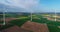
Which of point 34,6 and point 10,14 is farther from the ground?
point 34,6

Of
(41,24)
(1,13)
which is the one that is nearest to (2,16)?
(1,13)

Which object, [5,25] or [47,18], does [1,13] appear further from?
[47,18]

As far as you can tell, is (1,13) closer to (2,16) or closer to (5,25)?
(2,16)

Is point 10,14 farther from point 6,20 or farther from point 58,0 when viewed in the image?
point 58,0

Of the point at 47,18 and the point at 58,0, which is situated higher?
the point at 58,0

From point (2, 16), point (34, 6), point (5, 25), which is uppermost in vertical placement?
point (34, 6)

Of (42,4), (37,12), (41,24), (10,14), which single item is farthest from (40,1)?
(10,14)

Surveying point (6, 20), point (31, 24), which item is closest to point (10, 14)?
point (6, 20)
